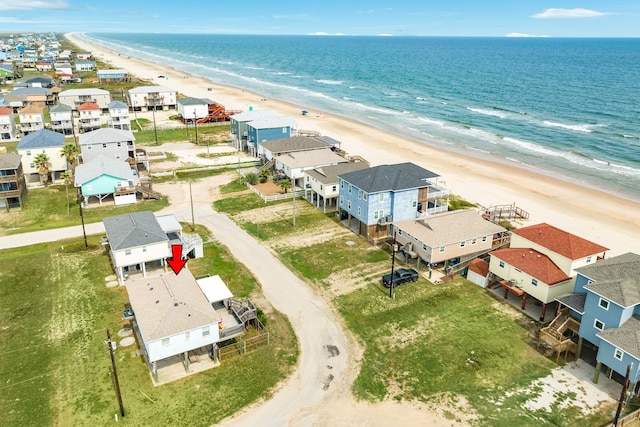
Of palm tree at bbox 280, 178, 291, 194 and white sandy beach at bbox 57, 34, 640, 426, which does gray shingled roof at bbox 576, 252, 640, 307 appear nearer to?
white sandy beach at bbox 57, 34, 640, 426

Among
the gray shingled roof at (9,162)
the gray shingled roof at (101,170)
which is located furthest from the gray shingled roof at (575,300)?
the gray shingled roof at (9,162)

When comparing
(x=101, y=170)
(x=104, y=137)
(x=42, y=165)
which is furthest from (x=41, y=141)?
(x=101, y=170)

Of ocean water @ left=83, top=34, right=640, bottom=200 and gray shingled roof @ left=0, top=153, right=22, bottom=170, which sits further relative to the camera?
ocean water @ left=83, top=34, right=640, bottom=200

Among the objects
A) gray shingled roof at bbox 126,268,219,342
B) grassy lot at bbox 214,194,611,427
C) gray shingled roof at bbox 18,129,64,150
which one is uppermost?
gray shingled roof at bbox 18,129,64,150

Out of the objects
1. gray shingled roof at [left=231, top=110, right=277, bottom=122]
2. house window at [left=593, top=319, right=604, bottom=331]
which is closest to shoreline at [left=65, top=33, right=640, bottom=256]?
gray shingled roof at [left=231, top=110, right=277, bottom=122]

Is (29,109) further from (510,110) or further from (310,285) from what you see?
(510,110)

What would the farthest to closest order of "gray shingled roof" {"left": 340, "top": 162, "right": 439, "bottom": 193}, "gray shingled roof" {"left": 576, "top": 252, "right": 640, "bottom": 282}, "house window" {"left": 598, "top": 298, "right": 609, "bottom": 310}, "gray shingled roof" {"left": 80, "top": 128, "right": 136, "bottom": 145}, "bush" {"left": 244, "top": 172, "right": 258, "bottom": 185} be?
1. "gray shingled roof" {"left": 80, "top": 128, "right": 136, "bottom": 145}
2. "bush" {"left": 244, "top": 172, "right": 258, "bottom": 185}
3. "gray shingled roof" {"left": 340, "top": 162, "right": 439, "bottom": 193}
4. "gray shingled roof" {"left": 576, "top": 252, "right": 640, "bottom": 282}
5. "house window" {"left": 598, "top": 298, "right": 609, "bottom": 310}

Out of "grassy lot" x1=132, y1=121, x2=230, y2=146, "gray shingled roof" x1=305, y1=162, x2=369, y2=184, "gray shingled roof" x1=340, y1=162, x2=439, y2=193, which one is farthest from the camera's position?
"grassy lot" x1=132, y1=121, x2=230, y2=146

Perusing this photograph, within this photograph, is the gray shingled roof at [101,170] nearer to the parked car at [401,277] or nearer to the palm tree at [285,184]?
the palm tree at [285,184]
